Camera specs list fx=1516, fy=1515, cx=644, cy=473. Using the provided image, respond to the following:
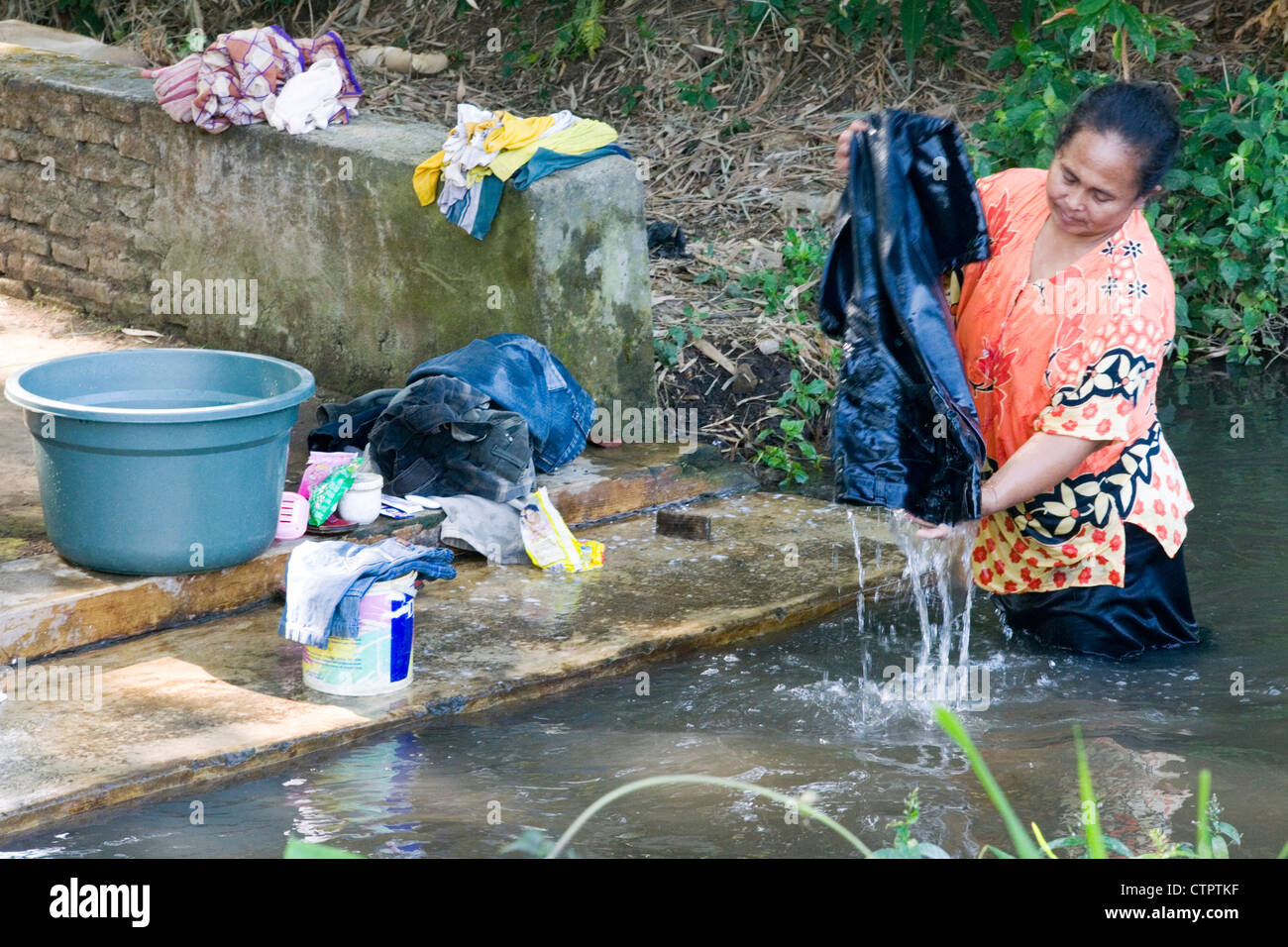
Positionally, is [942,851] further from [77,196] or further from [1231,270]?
[1231,270]

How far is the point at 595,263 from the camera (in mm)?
5516

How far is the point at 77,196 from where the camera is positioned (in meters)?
6.76

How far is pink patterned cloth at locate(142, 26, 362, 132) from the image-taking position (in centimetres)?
597

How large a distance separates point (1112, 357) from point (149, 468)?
2541mm

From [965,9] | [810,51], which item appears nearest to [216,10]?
[810,51]

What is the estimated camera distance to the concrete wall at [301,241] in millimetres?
5492

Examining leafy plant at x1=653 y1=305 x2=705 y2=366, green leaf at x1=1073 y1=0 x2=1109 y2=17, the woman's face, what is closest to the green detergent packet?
leafy plant at x1=653 y1=305 x2=705 y2=366

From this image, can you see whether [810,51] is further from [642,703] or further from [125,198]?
[642,703]

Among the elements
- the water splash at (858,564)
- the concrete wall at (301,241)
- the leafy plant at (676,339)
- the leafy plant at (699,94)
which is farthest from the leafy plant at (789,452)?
the leafy plant at (699,94)

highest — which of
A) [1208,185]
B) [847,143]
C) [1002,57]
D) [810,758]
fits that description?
[1002,57]

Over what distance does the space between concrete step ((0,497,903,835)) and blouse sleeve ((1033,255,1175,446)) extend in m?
1.26

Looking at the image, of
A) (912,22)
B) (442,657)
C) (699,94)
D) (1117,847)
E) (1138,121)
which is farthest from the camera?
(699,94)

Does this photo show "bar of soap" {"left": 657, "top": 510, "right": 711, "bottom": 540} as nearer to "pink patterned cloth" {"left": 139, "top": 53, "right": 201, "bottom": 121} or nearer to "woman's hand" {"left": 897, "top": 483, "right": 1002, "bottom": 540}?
"woman's hand" {"left": 897, "top": 483, "right": 1002, "bottom": 540}

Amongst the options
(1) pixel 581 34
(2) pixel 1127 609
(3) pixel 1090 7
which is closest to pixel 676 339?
(3) pixel 1090 7
